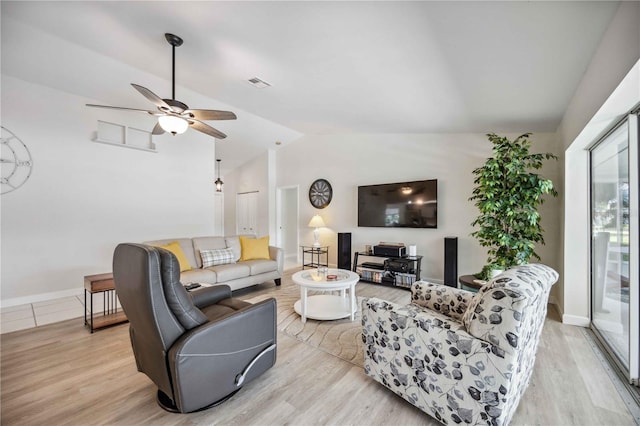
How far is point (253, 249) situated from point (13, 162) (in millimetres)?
A: 3314

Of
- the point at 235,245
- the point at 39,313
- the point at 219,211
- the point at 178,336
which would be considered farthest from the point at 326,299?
the point at 219,211

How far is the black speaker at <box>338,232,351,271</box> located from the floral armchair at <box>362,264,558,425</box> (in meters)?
3.35

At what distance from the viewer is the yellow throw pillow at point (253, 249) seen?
420 centimetres

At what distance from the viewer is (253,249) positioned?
4234 mm

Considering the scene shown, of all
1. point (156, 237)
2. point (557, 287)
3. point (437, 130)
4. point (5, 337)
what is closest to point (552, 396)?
point (557, 287)

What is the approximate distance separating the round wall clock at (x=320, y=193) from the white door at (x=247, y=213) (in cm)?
191

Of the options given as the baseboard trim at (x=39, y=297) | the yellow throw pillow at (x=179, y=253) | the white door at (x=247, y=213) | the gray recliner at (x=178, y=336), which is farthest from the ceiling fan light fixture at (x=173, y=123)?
the white door at (x=247, y=213)

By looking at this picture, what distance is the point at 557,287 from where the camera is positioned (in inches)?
131

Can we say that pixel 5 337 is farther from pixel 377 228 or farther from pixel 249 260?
pixel 377 228

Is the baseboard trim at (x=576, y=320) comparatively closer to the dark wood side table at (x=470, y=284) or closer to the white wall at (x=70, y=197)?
the dark wood side table at (x=470, y=284)

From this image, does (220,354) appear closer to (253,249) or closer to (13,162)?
(253,249)

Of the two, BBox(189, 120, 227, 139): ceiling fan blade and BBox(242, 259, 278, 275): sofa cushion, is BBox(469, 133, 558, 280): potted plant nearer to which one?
BBox(242, 259, 278, 275): sofa cushion

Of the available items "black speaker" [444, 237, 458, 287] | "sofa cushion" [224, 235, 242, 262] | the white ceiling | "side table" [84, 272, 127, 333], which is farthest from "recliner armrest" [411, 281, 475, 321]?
"side table" [84, 272, 127, 333]

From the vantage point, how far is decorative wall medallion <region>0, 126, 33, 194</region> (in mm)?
3445
